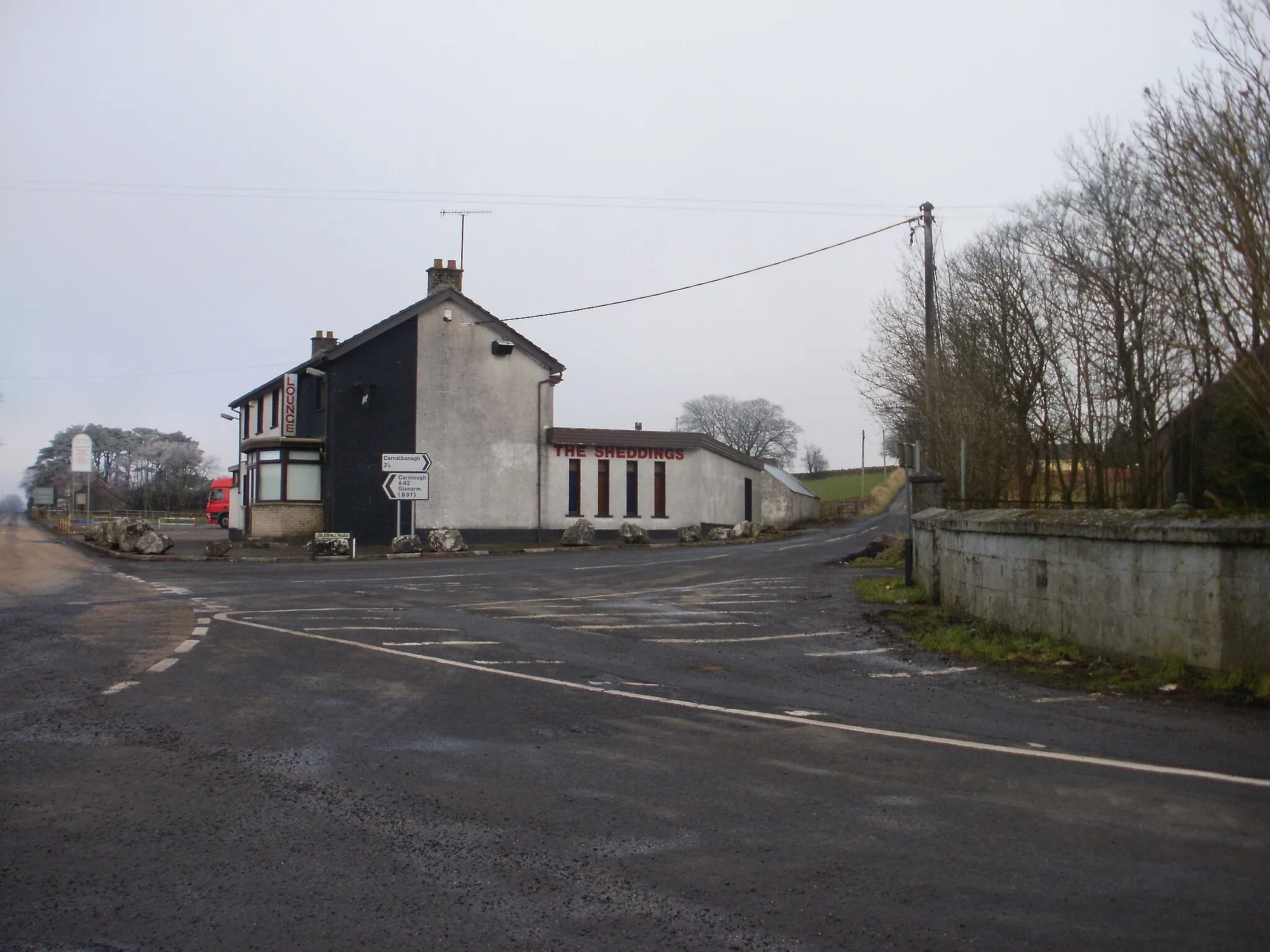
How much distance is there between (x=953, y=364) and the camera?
2761cm

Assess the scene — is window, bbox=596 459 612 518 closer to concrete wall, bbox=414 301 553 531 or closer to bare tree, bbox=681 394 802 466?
concrete wall, bbox=414 301 553 531

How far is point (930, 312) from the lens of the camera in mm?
22766

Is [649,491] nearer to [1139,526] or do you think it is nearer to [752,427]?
[1139,526]

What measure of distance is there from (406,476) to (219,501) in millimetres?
49049

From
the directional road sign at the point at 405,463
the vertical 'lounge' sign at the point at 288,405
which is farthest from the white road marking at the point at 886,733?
the vertical 'lounge' sign at the point at 288,405

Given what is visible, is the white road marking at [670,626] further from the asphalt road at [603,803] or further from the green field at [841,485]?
the green field at [841,485]

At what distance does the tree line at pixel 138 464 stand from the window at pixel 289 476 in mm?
70448

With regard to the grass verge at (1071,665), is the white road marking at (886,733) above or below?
below

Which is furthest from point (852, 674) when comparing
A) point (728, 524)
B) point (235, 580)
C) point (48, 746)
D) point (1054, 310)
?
point (728, 524)

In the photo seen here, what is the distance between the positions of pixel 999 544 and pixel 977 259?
20.1m

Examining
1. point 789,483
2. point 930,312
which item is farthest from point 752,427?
point 930,312

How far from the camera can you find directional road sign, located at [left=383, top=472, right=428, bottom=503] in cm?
3116

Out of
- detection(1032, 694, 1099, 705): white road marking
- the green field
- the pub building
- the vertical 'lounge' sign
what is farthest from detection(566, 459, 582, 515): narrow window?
the green field

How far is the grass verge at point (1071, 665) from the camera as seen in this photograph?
337 inches
